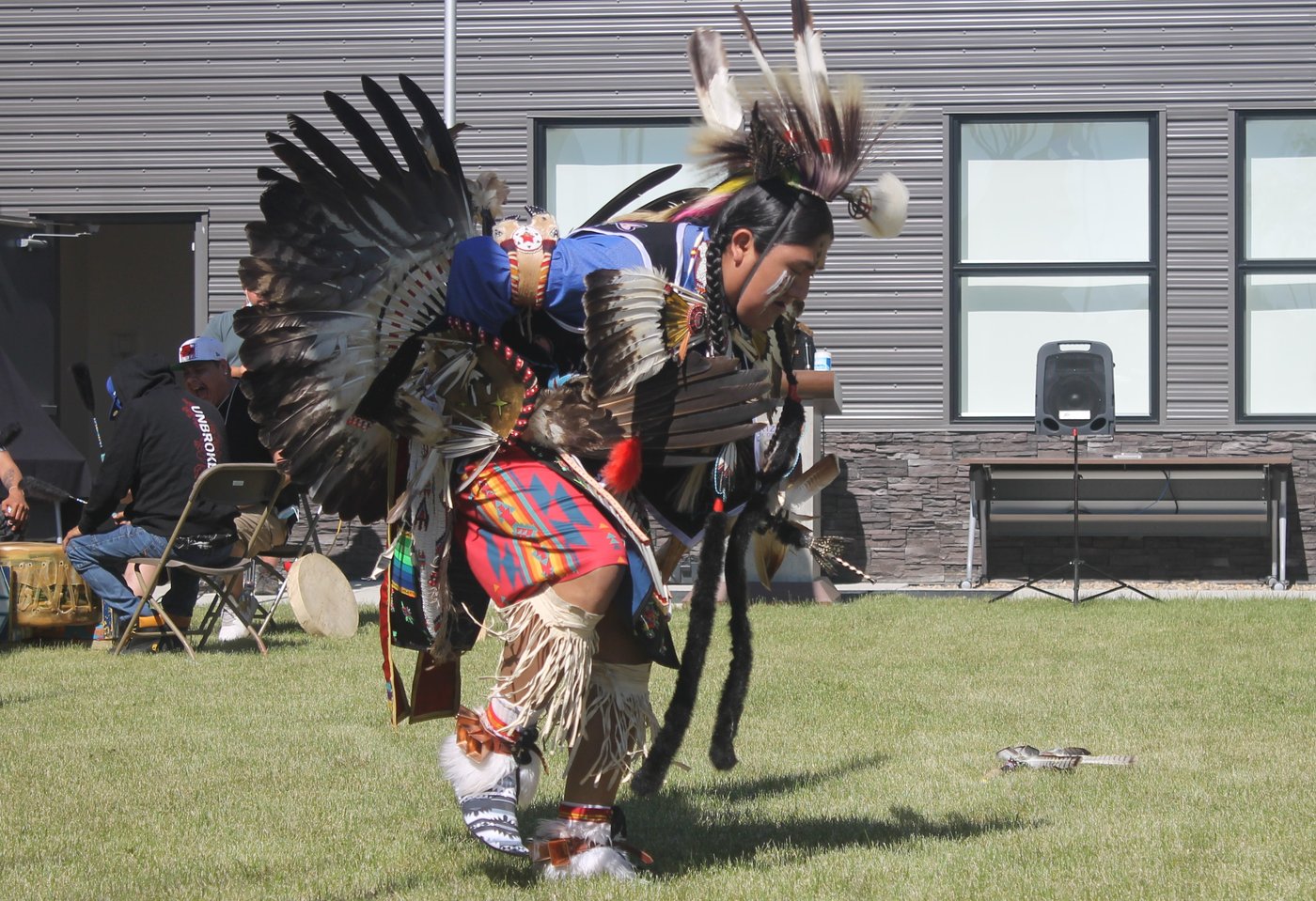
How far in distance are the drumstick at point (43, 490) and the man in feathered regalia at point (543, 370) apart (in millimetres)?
7143

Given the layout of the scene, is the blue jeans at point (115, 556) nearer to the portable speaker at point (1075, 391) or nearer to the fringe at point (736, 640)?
the fringe at point (736, 640)

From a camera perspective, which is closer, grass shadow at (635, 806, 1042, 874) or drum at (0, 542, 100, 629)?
grass shadow at (635, 806, 1042, 874)

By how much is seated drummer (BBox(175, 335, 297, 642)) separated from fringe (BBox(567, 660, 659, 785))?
461 cm

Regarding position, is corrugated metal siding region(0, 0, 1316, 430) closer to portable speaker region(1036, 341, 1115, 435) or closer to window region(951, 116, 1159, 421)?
window region(951, 116, 1159, 421)

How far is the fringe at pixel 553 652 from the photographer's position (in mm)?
3361

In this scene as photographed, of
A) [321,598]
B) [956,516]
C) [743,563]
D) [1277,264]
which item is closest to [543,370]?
[743,563]

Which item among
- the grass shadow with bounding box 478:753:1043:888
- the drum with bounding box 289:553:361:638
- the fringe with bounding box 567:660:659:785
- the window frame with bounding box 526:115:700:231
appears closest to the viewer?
the fringe with bounding box 567:660:659:785

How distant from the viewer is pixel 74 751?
17.1 ft

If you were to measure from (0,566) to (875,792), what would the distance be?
5.23 metres

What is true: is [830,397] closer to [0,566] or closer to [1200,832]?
[0,566]

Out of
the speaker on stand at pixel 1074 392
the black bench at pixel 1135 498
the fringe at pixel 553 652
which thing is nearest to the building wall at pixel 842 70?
the black bench at pixel 1135 498

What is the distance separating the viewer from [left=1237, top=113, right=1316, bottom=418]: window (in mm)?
11500

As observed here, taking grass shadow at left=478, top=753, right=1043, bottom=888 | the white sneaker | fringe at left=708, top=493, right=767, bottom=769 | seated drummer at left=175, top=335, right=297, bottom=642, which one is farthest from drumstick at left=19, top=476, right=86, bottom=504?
fringe at left=708, top=493, right=767, bottom=769

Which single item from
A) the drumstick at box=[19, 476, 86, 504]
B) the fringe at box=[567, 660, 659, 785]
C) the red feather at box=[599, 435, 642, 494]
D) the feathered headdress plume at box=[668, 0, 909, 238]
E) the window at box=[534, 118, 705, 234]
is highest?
the window at box=[534, 118, 705, 234]
